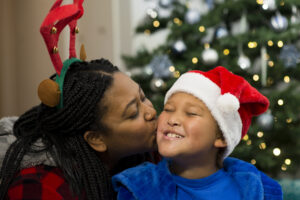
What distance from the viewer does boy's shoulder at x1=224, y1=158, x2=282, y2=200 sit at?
1.30 metres

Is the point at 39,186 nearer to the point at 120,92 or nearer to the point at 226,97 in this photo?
the point at 120,92

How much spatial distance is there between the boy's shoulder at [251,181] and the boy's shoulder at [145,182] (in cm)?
24

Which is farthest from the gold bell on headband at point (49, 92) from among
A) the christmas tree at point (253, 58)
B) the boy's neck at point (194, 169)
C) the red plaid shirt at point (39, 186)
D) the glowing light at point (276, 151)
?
the glowing light at point (276, 151)

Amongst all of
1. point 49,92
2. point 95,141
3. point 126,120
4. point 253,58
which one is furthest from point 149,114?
point 253,58

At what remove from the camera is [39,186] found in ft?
3.85

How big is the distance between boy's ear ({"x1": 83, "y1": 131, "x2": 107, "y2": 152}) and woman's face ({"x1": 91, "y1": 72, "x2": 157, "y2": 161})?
11 millimetres

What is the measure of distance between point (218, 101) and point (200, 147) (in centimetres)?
16

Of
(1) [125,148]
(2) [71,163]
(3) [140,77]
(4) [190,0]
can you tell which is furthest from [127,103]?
(4) [190,0]

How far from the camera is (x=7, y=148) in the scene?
1381 millimetres

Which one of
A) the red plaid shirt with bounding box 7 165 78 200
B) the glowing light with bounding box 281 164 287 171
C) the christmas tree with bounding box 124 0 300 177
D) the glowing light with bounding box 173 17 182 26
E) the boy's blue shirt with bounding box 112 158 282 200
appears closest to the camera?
the red plaid shirt with bounding box 7 165 78 200

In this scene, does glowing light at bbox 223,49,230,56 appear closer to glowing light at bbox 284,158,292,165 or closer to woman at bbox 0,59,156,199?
glowing light at bbox 284,158,292,165

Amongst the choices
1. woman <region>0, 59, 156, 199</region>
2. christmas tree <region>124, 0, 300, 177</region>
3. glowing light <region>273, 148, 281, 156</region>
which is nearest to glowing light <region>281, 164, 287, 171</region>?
christmas tree <region>124, 0, 300, 177</region>

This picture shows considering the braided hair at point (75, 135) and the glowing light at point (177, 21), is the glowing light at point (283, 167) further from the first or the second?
the braided hair at point (75, 135)

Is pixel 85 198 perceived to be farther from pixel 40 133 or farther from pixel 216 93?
pixel 216 93
